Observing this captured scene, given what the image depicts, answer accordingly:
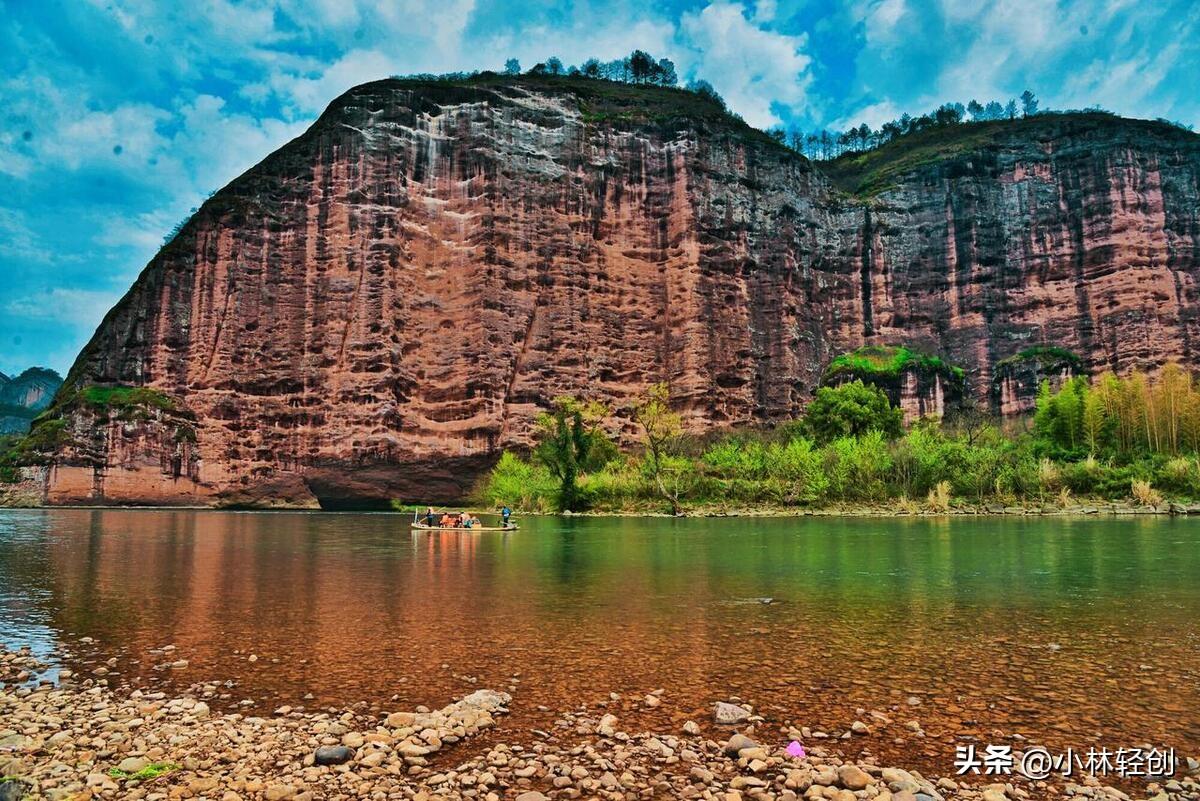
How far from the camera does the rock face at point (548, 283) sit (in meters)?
59.8

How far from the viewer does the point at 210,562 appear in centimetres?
1814

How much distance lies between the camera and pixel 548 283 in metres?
64.9

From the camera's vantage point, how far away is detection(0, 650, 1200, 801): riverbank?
4.62m

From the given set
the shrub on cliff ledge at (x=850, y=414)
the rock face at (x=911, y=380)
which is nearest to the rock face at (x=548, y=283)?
the rock face at (x=911, y=380)

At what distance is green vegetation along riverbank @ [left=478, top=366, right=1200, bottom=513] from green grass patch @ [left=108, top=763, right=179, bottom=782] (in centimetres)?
3598

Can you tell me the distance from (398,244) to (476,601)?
55.3 meters

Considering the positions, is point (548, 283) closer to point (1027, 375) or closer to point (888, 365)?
point (888, 365)

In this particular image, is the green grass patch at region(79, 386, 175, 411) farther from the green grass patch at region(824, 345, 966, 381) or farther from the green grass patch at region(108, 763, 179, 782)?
the green grass patch at region(108, 763, 179, 782)

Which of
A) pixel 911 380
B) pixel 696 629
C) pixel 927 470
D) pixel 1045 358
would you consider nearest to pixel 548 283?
pixel 911 380

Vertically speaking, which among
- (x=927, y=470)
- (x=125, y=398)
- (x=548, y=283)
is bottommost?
(x=927, y=470)

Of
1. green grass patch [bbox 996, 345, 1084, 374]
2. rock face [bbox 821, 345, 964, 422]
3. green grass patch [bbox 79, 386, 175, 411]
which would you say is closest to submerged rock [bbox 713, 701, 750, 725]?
green grass patch [bbox 79, 386, 175, 411]

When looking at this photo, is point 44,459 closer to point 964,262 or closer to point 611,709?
point 611,709

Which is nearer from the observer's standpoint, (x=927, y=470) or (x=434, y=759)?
(x=434, y=759)

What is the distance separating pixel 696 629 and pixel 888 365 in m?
67.8
